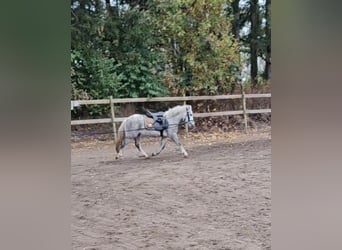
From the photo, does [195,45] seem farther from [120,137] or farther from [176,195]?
[176,195]

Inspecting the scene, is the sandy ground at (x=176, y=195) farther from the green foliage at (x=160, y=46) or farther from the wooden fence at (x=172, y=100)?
the green foliage at (x=160, y=46)

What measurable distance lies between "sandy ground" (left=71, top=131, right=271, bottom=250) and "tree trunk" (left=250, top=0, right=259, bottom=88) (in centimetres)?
38

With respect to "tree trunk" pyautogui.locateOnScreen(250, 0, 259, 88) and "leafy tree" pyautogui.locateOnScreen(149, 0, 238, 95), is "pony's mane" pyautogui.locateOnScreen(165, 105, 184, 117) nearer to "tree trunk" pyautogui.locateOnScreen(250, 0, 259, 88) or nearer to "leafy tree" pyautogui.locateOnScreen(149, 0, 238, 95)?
"leafy tree" pyautogui.locateOnScreen(149, 0, 238, 95)

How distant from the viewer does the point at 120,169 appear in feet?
8.21

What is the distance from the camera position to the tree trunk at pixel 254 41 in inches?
104

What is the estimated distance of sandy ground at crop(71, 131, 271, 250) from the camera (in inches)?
87.2

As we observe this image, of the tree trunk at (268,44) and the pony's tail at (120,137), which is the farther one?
the pony's tail at (120,137)

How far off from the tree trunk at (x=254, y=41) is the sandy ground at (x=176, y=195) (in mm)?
379

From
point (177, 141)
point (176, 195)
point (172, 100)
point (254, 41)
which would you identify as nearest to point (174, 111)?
point (172, 100)

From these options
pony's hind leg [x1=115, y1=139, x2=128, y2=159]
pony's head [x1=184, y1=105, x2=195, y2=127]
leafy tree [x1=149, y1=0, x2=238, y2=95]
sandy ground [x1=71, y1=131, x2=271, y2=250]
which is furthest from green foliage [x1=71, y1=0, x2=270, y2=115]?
sandy ground [x1=71, y1=131, x2=271, y2=250]

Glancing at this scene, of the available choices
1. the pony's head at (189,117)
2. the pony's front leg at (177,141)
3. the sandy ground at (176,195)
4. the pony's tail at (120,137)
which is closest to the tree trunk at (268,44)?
the sandy ground at (176,195)
